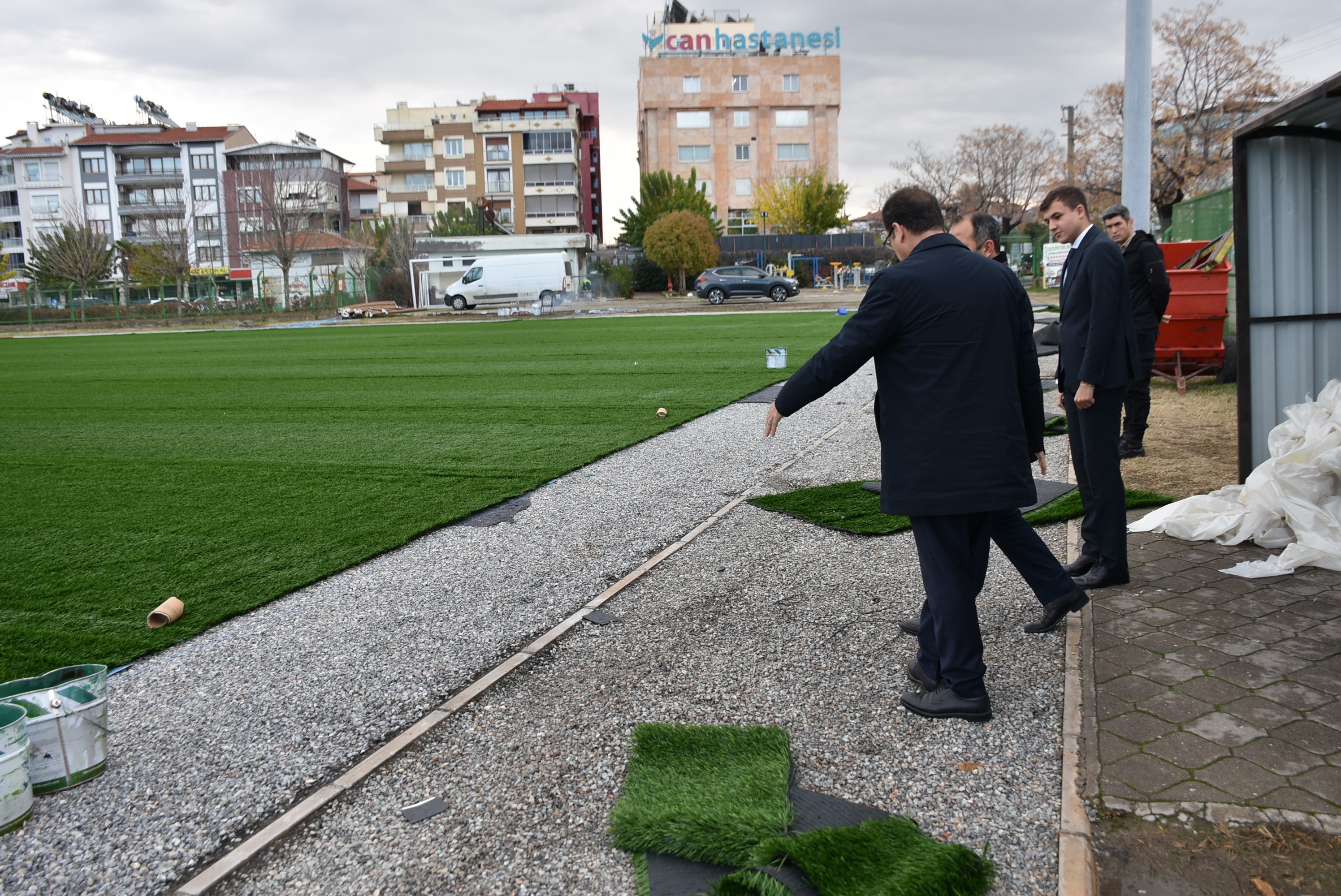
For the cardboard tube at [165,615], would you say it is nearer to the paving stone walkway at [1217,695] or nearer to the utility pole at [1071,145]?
the paving stone walkway at [1217,695]

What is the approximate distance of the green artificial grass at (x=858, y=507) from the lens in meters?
→ 6.25

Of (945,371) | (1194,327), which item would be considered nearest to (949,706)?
(945,371)

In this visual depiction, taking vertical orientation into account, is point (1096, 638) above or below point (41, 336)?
below

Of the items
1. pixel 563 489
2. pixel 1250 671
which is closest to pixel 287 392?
pixel 563 489

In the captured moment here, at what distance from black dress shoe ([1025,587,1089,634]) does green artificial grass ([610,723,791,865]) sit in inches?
59.7

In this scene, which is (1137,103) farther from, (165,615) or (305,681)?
(165,615)

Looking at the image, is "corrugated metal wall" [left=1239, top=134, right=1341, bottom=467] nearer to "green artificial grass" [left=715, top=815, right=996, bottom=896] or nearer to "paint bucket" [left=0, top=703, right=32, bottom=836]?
"green artificial grass" [left=715, top=815, right=996, bottom=896]

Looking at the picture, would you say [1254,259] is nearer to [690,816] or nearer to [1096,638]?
[1096,638]

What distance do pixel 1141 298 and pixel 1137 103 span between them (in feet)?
8.89

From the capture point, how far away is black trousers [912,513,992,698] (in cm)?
349

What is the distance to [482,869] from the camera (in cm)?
271

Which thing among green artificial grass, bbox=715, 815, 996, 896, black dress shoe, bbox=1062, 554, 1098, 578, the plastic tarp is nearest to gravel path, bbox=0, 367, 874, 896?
green artificial grass, bbox=715, 815, 996, 896

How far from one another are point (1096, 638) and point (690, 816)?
7.52ft

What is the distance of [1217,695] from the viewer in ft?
11.8
